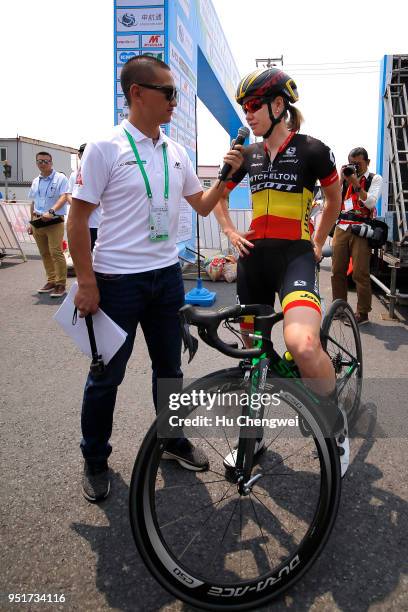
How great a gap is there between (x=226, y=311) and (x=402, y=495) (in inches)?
63.2

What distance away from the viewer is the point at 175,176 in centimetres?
246

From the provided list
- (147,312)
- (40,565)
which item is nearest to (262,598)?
(40,565)

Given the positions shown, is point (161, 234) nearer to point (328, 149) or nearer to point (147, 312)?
point (147, 312)

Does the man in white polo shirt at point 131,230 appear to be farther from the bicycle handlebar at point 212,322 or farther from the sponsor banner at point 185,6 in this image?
the sponsor banner at point 185,6

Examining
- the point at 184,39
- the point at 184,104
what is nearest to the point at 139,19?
the point at 184,39

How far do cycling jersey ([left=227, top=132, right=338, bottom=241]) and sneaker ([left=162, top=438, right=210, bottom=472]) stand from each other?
130cm

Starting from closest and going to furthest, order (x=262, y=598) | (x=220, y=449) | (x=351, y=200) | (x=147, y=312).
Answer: (x=262, y=598)
(x=147, y=312)
(x=220, y=449)
(x=351, y=200)

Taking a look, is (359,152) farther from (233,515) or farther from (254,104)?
(233,515)

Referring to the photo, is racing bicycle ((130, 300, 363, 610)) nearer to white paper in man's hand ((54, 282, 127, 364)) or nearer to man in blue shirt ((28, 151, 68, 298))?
white paper in man's hand ((54, 282, 127, 364))

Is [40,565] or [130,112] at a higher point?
[130,112]

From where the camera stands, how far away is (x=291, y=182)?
2.44 m

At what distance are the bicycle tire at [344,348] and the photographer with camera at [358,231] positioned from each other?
2802 mm

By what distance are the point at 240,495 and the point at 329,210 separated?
162 centimetres

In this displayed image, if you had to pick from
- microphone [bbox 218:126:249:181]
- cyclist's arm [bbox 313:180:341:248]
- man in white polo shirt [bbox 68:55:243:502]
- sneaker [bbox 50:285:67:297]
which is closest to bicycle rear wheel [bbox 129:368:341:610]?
man in white polo shirt [bbox 68:55:243:502]
